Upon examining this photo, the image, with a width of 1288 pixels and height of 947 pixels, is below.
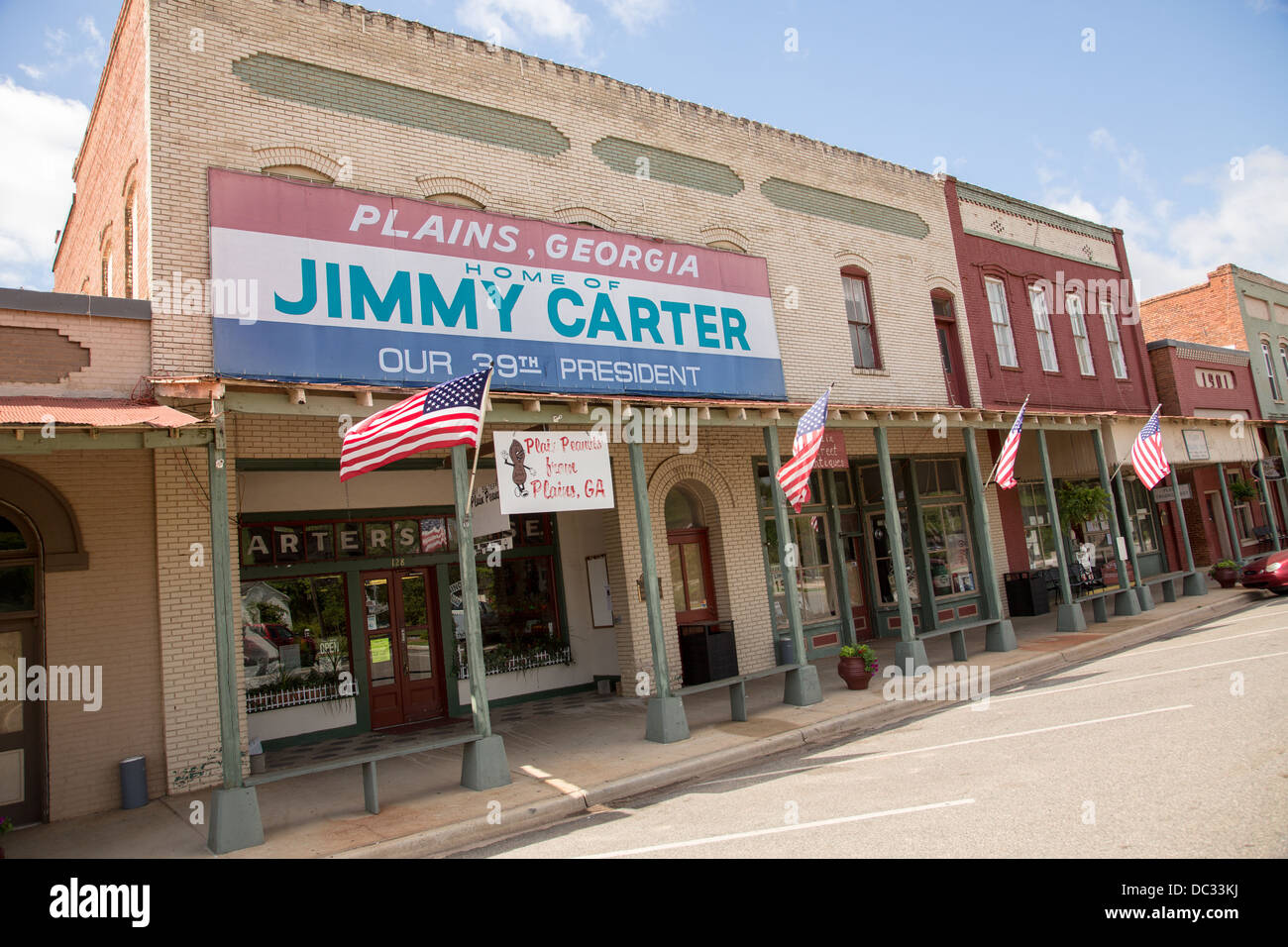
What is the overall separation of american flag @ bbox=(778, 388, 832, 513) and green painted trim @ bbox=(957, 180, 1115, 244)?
11637 millimetres

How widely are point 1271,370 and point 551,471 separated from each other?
30.5 meters

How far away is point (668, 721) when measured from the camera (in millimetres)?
9508

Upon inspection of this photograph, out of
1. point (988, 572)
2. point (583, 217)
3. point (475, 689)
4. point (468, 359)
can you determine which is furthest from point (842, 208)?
point (475, 689)

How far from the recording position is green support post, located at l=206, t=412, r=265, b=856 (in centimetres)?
674

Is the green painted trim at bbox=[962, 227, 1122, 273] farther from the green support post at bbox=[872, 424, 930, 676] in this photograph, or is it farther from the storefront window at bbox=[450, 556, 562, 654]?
the storefront window at bbox=[450, 556, 562, 654]

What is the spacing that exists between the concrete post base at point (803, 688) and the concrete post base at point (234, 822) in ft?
22.2

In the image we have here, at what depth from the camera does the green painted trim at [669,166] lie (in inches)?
→ 537

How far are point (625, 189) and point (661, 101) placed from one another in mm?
2205

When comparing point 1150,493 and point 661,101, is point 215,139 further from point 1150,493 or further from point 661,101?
A: point 1150,493

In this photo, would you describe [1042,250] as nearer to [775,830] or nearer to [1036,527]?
[1036,527]

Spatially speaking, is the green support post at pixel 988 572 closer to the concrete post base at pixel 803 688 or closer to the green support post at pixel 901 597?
the green support post at pixel 901 597

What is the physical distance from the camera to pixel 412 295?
10.4 meters
